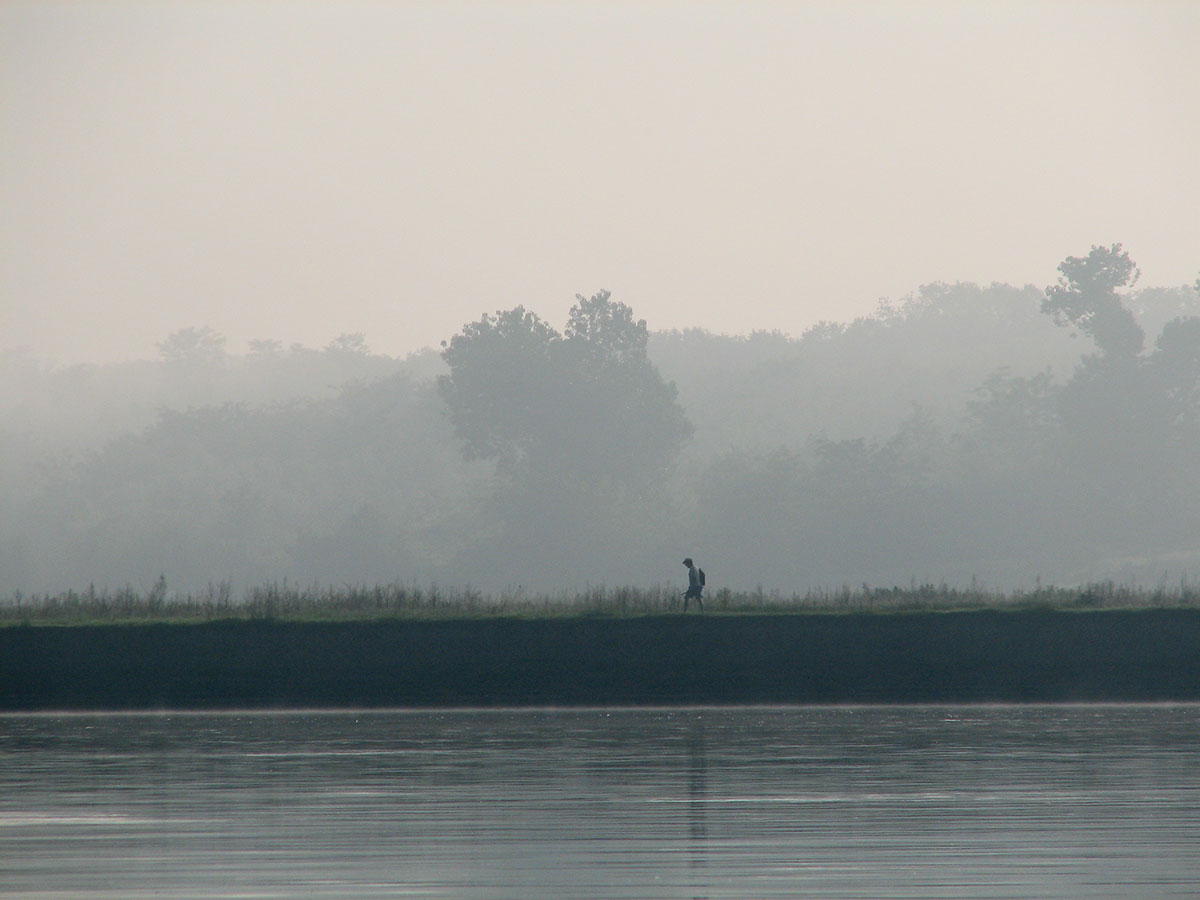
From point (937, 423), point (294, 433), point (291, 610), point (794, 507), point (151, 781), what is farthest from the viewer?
point (294, 433)

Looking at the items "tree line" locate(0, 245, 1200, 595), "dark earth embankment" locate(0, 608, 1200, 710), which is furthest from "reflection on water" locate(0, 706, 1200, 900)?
"tree line" locate(0, 245, 1200, 595)

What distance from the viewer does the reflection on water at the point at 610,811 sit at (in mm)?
12992

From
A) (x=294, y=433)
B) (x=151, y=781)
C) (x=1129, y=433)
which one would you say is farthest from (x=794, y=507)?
(x=151, y=781)

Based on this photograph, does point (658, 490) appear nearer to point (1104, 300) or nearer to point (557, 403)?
point (557, 403)

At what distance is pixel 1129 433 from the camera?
108 metres

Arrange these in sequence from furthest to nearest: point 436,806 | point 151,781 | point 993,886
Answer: point 151,781 < point 436,806 < point 993,886

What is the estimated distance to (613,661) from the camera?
31.1 meters

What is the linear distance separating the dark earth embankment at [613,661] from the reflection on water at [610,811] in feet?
14.8

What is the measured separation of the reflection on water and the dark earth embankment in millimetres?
4526

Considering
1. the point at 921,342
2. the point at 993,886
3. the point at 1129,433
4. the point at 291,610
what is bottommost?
the point at 993,886

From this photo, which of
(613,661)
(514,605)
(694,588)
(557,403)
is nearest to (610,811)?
(613,661)

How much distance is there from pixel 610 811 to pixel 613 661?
48.3 feet

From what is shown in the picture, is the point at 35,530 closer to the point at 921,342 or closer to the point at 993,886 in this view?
the point at 921,342

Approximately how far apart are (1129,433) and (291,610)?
8205cm
